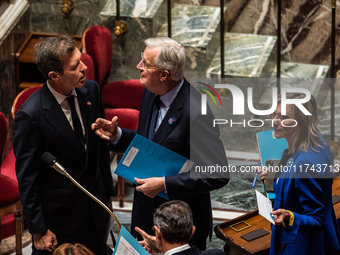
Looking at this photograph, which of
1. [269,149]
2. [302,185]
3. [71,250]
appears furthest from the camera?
[269,149]

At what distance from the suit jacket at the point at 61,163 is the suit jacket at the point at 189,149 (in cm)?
23

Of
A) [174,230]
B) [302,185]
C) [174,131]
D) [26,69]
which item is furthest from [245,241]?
[26,69]

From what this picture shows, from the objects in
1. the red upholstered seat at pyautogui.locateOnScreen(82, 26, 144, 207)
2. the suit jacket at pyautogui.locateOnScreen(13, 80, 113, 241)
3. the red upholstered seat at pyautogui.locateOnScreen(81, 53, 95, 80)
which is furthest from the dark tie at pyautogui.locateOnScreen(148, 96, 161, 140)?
the red upholstered seat at pyautogui.locateOnScreen(82, 26, 144, 207)

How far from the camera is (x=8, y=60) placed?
541cm

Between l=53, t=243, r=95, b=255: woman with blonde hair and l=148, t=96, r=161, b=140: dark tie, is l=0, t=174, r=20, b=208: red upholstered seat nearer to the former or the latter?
l=148, t=96, r=161, b=140: dark tie

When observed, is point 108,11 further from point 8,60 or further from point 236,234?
point 236,234

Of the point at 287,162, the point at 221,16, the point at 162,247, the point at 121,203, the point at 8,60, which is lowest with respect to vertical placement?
the point at 121,203

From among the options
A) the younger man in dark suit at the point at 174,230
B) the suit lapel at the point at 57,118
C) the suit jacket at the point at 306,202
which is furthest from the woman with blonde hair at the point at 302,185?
the suit lapel at the point at 57,118

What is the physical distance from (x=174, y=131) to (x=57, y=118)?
54 centimetres

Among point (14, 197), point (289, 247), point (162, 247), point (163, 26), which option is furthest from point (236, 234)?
point (163, 26)

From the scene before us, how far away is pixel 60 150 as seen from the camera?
3053mm

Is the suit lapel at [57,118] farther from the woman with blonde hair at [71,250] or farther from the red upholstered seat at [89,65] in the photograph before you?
the red upholstered seat at [89,65]

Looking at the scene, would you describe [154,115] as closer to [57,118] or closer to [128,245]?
[57,118]

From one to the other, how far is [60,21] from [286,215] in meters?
3.75
